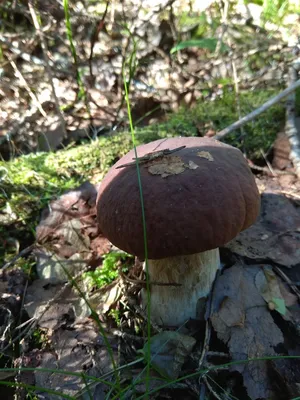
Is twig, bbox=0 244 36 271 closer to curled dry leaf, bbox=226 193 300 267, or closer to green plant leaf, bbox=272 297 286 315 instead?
curled dry leaf, bbox=226 193 300 267

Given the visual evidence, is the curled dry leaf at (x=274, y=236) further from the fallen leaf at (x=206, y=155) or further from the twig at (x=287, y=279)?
the fallen leaf at (x=206, y=155)

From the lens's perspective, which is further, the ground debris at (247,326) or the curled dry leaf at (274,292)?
the curled dry leaf at (274,292)

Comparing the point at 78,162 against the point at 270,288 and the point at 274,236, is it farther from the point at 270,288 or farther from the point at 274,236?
the point at 270,288

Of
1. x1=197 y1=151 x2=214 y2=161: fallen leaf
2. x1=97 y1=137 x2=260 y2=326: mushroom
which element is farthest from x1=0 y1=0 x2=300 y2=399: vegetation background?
x1=197 y1=151 x2=214 y2=161: fallen leaf

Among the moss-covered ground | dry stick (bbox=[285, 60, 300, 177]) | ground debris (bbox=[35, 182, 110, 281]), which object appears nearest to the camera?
ground debris (bbox=[35, 182, 110, 281])

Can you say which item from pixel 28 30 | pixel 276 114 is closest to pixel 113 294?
pixel 276 114

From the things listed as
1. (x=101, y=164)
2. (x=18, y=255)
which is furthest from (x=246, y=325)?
(x=101, y=164)

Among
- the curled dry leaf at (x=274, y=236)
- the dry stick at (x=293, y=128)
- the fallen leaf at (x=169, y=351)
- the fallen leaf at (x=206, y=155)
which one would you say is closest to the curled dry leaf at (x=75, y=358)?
the fallen leaf at (x=169, y=351)
